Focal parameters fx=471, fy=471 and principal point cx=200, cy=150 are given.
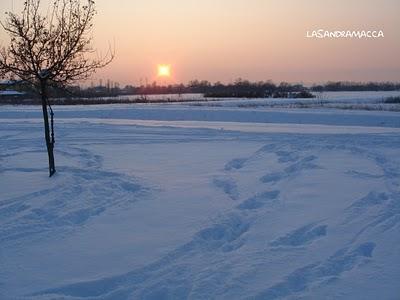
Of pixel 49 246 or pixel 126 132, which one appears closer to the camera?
pixel 49 246

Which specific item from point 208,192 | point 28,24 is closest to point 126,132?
point 28,24

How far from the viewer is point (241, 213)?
25.1 feet

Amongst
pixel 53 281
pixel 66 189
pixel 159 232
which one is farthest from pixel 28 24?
pixel 53 281

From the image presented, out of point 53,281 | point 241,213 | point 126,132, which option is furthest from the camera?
point 126,132

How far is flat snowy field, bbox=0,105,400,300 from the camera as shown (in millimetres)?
4996

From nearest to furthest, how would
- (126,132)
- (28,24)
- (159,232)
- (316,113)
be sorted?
(159,232) < (28,24) < (126,132) < (316,113)

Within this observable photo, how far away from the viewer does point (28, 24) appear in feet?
33.0

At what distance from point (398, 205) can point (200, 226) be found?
3504 millimetres

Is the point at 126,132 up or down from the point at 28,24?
down

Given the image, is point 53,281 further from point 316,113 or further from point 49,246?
point 316,113

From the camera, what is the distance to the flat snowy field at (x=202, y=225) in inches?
197

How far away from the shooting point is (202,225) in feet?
23.0

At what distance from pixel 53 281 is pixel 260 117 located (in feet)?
96.1

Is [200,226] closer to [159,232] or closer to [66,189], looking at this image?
[159,232]
